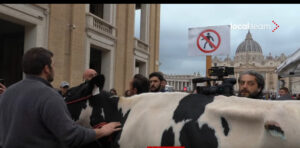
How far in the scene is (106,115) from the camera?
90.8 inches

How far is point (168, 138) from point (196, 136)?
216 mm

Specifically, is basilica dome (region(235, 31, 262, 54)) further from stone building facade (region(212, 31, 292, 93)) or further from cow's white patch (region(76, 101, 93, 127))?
cow's white patch (region(76, 101, 93, 127))

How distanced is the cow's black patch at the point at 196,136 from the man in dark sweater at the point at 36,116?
683mm

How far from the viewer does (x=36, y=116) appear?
6.01 feet

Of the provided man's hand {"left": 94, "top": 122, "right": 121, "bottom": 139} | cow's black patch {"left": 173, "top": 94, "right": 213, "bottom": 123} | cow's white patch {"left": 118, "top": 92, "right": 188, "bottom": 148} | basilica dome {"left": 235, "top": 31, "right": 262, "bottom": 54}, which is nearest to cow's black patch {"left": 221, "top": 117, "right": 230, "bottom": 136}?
cow's black patch {"left": 173, "top": 94, "right": 213, "bottom": 123}

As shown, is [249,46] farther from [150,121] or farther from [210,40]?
[150,121]

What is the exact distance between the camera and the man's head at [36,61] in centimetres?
190

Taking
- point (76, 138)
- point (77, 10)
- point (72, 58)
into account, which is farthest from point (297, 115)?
point (77, 10)

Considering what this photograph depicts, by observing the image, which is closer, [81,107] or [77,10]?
[81,107]

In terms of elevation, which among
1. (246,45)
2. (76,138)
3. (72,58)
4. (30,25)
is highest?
(246,45)

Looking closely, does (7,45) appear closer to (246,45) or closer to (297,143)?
(297,143)

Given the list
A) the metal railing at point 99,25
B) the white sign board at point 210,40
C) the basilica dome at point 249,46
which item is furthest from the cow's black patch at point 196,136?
the basilica dome at point 249,46

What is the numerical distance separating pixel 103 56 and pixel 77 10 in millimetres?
3234

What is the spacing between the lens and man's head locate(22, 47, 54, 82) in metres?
1.90
